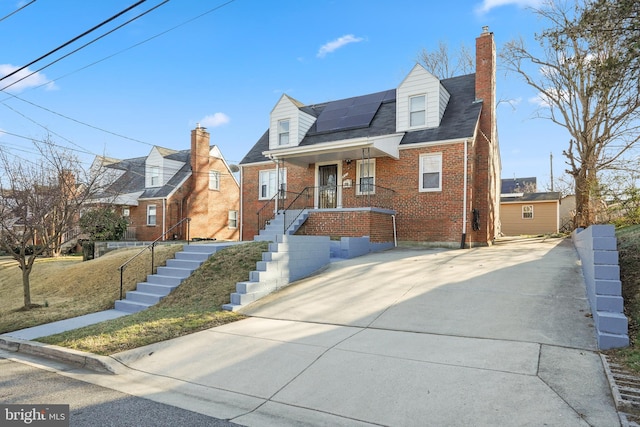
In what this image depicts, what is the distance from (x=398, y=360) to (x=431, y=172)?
1079cm

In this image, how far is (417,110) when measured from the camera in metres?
15.6

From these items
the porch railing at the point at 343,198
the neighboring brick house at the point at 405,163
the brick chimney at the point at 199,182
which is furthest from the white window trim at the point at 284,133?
the brick chimney at the point at 199,182

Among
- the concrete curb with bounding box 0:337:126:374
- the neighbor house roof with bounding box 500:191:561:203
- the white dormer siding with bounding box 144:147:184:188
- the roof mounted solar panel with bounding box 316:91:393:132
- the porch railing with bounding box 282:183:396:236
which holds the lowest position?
the concrete curb with bounding box 0:337:126:374

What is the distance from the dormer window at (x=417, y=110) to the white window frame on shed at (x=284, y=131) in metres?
5.85

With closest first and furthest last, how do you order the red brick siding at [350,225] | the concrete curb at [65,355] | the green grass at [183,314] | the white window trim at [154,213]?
the concrete curb at [65,355], the green grass at [183,314], the red brick siding at [350,225], the white window trim at [154,213]

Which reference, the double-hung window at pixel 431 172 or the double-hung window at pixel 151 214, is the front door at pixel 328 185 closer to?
the double-hung window at pixel 431 172

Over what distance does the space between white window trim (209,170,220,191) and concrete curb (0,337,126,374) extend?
20.2 meters

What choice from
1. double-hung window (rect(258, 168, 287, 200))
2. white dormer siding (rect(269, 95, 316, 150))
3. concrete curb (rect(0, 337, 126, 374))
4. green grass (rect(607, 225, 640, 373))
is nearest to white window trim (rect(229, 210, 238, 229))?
double-hung window (rect(258, 168, 287, 200))

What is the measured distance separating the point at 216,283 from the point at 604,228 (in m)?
7.57

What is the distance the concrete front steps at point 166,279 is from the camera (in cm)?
914

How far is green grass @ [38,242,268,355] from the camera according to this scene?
6.28 meters

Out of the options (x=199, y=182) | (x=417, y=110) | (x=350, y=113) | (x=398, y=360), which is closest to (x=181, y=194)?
(x=199, y=182)

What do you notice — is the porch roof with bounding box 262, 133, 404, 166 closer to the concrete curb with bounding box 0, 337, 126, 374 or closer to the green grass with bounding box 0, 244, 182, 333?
the green grass with bounding box 0, 244, 182, 333

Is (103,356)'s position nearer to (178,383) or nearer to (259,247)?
(178,383)
